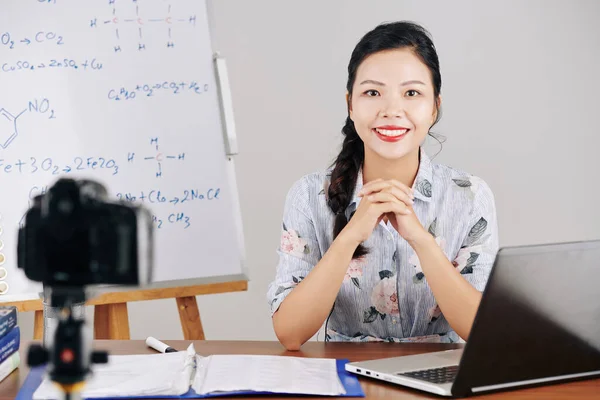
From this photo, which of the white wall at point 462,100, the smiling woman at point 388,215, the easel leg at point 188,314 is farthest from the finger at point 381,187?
the white wall at point 462,100

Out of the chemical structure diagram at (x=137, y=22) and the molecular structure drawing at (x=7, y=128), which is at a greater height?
the chemical structure diagram at (x=137, y=22)

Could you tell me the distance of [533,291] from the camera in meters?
0.95

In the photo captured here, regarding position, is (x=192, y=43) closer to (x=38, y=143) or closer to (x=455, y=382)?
(x=38, y=143)

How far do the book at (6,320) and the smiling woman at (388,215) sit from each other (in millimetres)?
493

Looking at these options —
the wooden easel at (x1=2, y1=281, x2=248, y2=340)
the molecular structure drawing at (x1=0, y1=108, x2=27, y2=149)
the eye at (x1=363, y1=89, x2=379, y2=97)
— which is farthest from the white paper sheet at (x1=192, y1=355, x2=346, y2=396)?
the molecular structure drawing at (x1=0, y1=108, x2=27, y2=149)

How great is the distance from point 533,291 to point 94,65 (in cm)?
138

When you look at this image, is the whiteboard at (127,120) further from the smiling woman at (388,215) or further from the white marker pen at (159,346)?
the white marker pen at (159,346)

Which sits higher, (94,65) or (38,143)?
(94,65)

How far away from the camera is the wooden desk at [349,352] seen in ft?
3.46

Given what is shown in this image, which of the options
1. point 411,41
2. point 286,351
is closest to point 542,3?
point 411,41

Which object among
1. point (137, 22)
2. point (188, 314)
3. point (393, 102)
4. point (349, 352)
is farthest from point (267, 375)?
point (137, 22)

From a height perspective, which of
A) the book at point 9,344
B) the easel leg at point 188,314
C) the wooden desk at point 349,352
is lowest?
the easel leg at point 188,314

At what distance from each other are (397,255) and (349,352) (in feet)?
1.13

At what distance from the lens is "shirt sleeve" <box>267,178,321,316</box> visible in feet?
4.98
